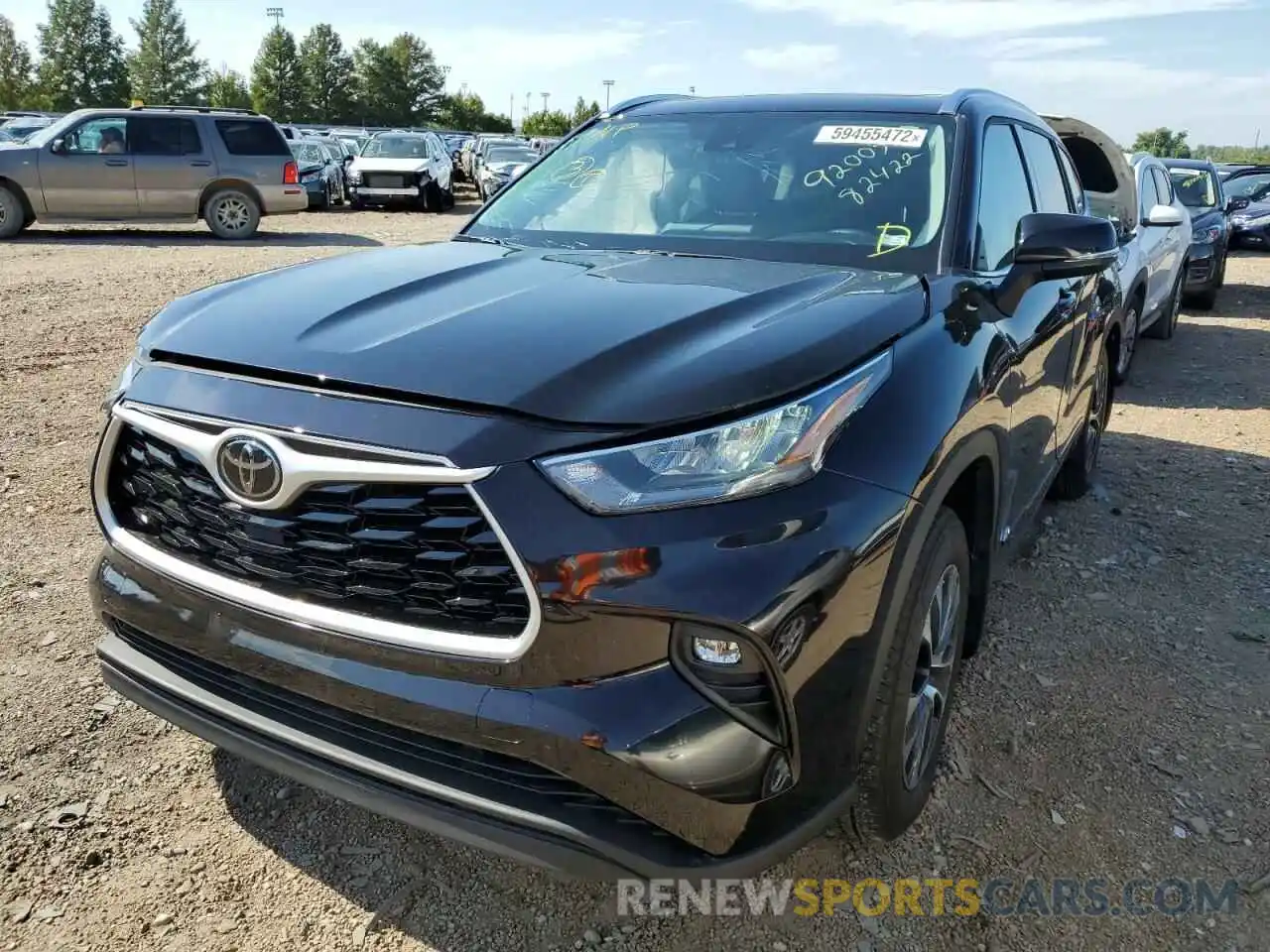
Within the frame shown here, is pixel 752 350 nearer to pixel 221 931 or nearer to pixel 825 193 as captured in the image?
pixel 825 193

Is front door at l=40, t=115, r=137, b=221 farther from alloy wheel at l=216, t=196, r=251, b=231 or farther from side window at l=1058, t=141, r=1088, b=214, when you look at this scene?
side window at l=1058, t=141, r=1088, b=214

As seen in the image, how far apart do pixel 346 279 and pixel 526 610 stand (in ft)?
4.14

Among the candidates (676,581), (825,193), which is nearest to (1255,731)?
(825,193)

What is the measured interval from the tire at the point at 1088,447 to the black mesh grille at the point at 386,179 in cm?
1811

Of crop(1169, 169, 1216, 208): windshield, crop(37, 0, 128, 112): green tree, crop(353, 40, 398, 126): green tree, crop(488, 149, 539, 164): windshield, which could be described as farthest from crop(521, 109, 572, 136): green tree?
crop(1169, 169, 1216, 208): windshield

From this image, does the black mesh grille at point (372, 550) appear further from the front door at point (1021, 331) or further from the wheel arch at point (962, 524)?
the front door at point (1021, 331)

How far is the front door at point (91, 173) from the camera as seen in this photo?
1409cm

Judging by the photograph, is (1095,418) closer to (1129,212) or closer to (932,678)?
(1129,212)

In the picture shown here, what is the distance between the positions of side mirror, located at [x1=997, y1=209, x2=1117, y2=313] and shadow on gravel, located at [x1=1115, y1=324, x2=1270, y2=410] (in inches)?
196

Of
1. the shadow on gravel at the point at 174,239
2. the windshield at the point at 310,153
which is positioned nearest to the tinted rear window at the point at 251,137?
the shadow on gravel at the point at 174,239

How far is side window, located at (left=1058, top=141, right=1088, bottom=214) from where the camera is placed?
451 centimetres

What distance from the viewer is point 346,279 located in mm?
2650

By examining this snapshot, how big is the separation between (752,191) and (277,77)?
91893 millimetres

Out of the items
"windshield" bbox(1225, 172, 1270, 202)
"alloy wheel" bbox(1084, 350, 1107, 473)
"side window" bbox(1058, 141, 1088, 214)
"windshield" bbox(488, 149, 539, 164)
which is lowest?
"alloy wheel" bbox(1084, 350, 1107, 473)
